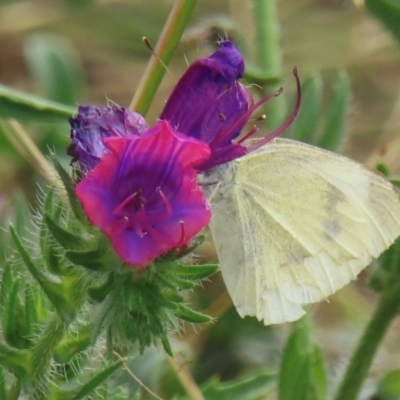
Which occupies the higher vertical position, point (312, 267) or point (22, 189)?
point (312, 267)

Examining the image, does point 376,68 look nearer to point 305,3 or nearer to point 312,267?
point 305,3

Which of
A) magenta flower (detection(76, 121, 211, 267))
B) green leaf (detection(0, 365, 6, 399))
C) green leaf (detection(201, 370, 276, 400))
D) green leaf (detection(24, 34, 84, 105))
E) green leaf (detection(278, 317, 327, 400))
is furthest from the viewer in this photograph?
green leaf (detection(24, 34, 84, 105))

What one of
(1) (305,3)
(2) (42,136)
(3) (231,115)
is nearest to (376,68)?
(1) (305,3)

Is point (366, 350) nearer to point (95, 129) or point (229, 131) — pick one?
point (229, 131)

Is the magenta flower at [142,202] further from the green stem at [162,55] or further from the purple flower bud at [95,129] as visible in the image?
the green stem at [162,55]

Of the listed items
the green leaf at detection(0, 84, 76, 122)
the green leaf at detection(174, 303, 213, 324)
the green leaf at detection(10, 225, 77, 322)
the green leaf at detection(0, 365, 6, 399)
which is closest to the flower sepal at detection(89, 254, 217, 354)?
the green leaf at detection(174, 303, 213, 324)

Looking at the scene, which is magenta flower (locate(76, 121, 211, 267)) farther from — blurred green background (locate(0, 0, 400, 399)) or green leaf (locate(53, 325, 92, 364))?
blurred green background (locate(0, 0, 400, 399))

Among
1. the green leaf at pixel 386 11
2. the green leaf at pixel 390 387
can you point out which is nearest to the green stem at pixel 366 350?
the green leaf at pixel 390 387
